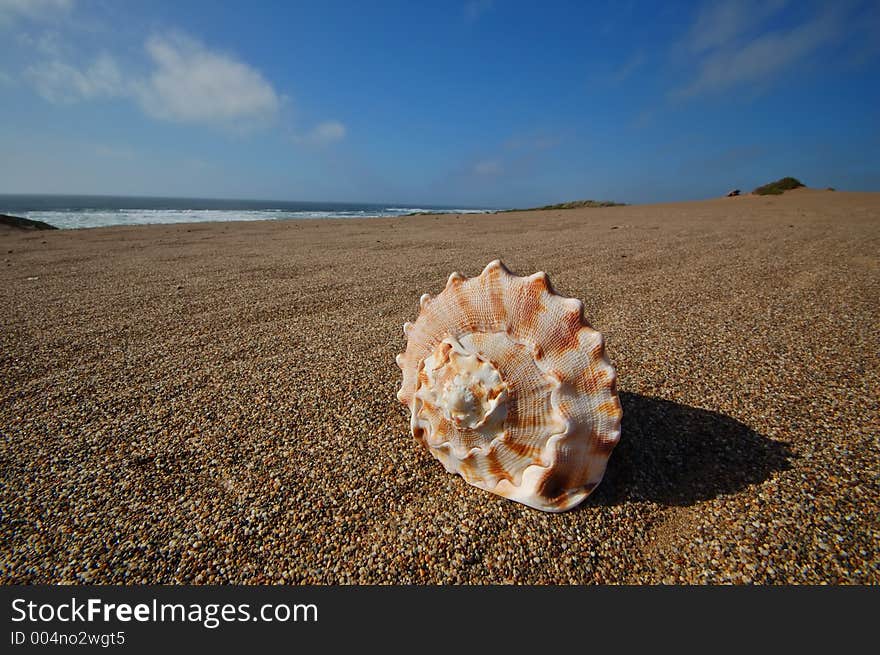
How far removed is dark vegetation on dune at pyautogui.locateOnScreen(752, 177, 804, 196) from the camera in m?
19.8

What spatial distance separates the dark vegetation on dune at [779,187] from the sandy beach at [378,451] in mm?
19587

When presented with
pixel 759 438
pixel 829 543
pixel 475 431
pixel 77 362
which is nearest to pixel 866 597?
pixel 829 543

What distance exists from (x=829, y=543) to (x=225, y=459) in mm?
2533

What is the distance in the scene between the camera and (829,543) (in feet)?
4.86

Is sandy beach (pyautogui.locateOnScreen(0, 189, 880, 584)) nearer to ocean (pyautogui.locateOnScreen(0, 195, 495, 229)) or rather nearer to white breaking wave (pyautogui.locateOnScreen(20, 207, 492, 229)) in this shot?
white breaking wave (pyautogui.locateOnScreen(20, 207, 492, 229))

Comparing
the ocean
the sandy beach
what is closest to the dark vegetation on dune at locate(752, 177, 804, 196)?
the ocean

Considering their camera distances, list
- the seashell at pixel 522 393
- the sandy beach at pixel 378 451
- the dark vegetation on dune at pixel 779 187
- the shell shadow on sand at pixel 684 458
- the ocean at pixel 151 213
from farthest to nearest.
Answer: the ocean at pixel 151 213, the dark vegetation on dune at pixel 779 187, the shell shadow on sand at pixel 684 458, the seashell at pixel 522 393, the sandy beach at pixel 378 451

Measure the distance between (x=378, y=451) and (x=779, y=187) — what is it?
26.1 m

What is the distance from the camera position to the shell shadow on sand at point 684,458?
69.0 inches

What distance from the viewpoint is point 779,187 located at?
20.3 meters

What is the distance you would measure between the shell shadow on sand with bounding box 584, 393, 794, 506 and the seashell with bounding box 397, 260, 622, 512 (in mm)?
A: 226
